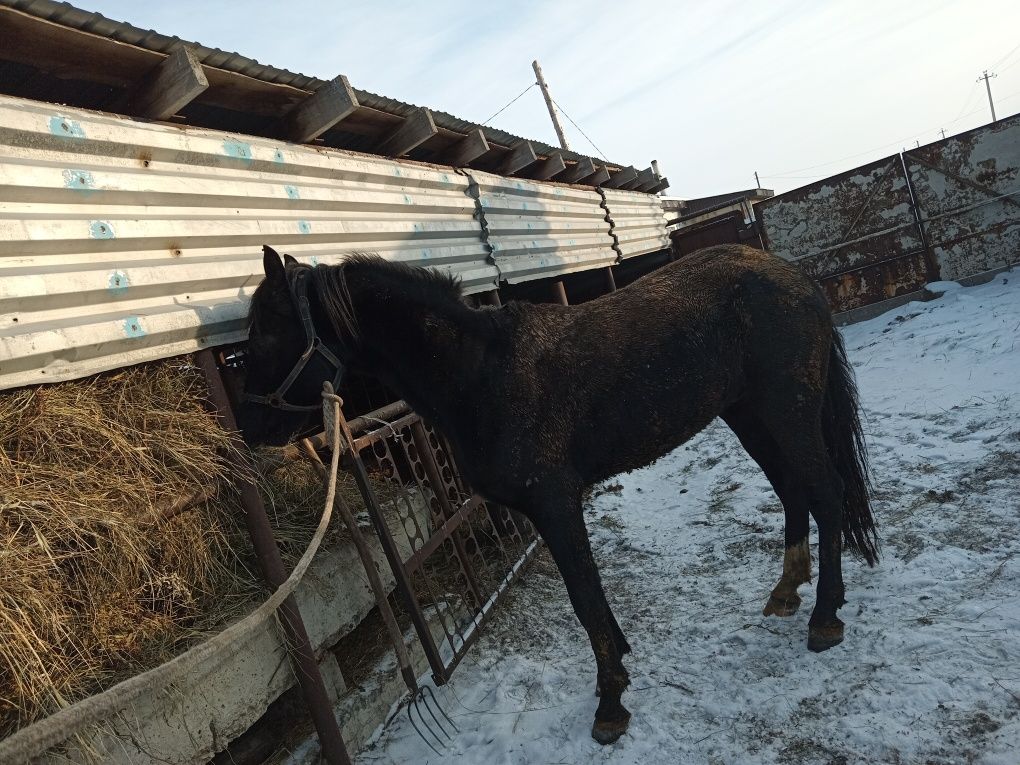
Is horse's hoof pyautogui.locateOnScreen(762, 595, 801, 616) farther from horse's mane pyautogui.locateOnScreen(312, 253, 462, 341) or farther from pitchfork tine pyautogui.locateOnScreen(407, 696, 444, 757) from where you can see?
horse's mane pyautogui.locateOnScreen(312, 253, 462, 341)

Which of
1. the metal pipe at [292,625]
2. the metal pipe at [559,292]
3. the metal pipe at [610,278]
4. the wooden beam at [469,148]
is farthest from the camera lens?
the metal pipe at [610,278]

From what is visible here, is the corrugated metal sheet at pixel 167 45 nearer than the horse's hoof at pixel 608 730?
Yes

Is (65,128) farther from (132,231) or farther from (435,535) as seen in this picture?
(435,535)

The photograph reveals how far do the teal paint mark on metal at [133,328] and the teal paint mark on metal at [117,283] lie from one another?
0.14 metres

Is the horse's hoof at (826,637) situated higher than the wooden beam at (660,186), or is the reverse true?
the wooden beam at (660,186)

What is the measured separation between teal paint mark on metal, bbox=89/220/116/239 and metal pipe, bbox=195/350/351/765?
894 mm

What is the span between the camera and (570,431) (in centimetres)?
326

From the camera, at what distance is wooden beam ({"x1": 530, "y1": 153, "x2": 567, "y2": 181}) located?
8.41m

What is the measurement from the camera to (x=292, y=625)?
2994 mm

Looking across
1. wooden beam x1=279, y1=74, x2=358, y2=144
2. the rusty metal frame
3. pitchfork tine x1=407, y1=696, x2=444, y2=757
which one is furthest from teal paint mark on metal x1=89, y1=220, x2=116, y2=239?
pitchfork tine x1=407, y1=696, x2=444, y2=757

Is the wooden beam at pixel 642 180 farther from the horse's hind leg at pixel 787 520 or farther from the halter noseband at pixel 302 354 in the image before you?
the halter noseband at pixel 302 354

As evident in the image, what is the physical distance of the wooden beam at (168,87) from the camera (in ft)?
10.2

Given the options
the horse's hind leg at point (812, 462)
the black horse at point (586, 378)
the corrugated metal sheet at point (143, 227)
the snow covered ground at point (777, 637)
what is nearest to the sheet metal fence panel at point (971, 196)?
the snow covered ground at point (777, 637)

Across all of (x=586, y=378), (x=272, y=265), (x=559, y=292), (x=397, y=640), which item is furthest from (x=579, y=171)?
(x=397, y=640)
